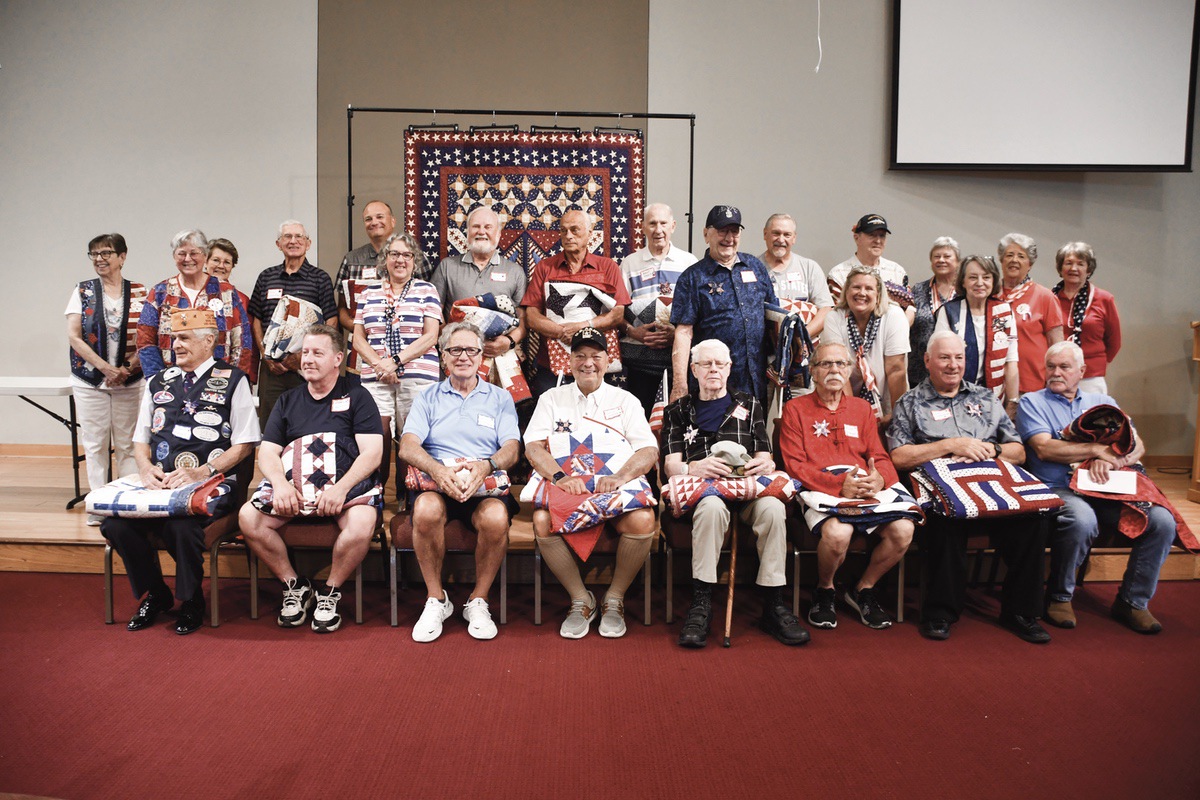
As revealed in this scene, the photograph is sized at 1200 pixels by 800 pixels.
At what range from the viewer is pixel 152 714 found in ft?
8.45

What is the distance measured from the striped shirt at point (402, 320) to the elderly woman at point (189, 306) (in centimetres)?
68

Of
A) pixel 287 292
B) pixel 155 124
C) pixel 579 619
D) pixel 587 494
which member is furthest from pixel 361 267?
pixel 155 124

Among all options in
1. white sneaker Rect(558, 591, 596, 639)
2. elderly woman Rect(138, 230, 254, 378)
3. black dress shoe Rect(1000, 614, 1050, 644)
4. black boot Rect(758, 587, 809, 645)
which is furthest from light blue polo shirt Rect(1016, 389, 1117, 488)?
elderly woman Rect(138, 230, 254, 378)

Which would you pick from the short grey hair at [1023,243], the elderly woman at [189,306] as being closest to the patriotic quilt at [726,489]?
the short grey hair at [1023,243]

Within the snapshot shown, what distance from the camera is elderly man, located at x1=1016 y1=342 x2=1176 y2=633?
3.36m

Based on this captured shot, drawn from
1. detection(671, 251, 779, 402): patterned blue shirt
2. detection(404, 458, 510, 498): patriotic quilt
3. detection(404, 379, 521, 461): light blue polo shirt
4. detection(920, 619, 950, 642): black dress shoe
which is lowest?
detection(920, 619, 950, 642): black dress shoe

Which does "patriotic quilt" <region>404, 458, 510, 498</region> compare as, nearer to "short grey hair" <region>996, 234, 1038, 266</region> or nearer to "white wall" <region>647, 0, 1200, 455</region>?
"short grey hair" <region>996, 234, 1038, 266</region>

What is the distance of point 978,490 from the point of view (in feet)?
10.8

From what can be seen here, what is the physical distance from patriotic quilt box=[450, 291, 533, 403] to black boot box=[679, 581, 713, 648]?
137 centimetres

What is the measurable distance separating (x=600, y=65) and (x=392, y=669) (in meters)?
4.52

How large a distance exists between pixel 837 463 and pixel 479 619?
1.59 metres

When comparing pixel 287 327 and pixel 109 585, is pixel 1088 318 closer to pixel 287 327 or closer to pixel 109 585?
pixel 287 327

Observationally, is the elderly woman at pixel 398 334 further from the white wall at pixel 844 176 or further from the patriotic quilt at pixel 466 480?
the white wall at pixel 844 176

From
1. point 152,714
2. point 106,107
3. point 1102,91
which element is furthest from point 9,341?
point 1102,91
